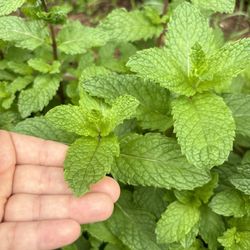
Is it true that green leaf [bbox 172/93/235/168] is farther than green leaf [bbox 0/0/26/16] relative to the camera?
No

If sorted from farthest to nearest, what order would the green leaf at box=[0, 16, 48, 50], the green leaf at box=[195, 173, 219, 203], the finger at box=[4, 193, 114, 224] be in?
1. the green leaf at box=[0, 16, 48, 50]
2. the green leaf at box=[195, 173, 219, 203]
3. the finger at box=[4, 193, 114, 224]

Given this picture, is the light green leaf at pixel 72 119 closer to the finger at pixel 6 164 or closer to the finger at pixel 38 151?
the finger at pixel 38 151

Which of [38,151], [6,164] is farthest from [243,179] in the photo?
[6,164]

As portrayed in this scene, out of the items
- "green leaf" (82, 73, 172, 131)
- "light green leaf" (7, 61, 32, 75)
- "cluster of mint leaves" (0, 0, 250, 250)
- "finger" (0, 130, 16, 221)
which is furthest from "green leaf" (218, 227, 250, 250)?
"light green leaf" (7, 61, 32, 75)

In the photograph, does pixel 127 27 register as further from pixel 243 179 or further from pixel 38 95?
pixel 243 179

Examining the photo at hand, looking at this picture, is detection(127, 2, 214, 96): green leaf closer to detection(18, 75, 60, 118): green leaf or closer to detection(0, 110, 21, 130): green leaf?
detection(18, 75, 60, 118): green leaf

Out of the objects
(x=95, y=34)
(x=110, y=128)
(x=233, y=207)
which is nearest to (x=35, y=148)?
(x=110, y=128)

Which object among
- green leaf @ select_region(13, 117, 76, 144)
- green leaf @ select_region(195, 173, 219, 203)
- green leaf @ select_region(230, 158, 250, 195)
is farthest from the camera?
green leaf @ select_region(13, 117, 76, 144)
